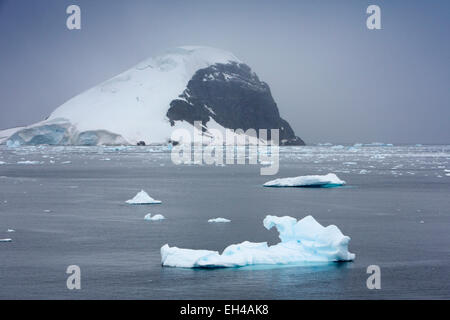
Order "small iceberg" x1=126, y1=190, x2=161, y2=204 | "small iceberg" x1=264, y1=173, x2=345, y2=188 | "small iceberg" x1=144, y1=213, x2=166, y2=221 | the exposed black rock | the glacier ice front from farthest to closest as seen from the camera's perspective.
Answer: the exposed black rock < "small iceberg" x1=264, y1=173, x2=345, y2=188 < "small iceberg" x1=126, y1=190, x2=161, y2=204 < "small iceberg" x1=144, y1=213, x2=166, y2=221 < the glacier ice front

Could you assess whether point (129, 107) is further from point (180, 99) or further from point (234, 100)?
point (234, 100)

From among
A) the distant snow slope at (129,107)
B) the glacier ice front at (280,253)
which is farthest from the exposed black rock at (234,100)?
the glacier ice front at (280,253)

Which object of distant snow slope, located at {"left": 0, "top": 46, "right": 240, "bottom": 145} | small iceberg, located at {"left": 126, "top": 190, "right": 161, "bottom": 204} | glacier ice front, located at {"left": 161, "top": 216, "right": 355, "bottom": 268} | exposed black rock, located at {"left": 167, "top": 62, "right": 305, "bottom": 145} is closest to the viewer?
glacier ice front, located at {"left": 161, "top": 216, "right": 355, "bottom": 268}

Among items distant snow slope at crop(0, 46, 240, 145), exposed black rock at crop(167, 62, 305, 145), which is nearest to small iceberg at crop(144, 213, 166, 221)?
distant snow slope at crop(0, 46, 240, 145)

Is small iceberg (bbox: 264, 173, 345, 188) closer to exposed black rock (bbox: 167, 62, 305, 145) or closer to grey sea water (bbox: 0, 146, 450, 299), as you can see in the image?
grey sea water (bbox: 0, 146, 450, 299)

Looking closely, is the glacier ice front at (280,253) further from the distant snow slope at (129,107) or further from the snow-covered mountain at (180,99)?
the snow-covered mountain at (180,99)
